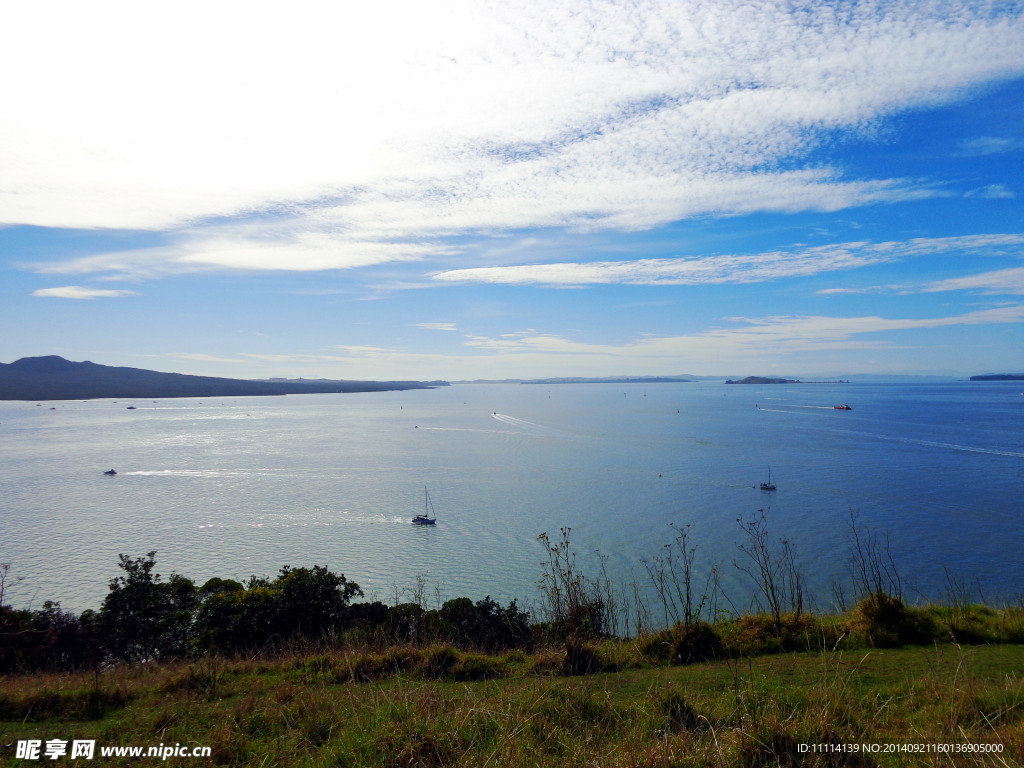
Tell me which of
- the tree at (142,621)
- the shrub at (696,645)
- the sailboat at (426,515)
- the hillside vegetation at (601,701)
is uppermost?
the hillside vegetation at (601,701)

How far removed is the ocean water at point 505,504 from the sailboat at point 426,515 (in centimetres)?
53

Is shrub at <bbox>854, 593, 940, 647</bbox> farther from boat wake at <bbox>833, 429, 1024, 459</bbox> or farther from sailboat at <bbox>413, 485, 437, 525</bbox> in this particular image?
boat wake at <bbox>833, 429, 1024, 459</bbox>

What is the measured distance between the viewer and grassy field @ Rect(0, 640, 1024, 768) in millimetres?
4297

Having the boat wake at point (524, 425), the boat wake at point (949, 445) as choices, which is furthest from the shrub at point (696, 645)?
the boat wake at point (524, 425)

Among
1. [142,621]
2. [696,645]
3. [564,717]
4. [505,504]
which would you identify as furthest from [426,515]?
[564,717]

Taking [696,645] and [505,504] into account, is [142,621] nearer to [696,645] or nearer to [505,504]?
[696,645]

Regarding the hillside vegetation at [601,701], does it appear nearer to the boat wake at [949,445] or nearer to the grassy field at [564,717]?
the grassy field at [564,717]

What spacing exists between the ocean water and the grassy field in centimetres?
770

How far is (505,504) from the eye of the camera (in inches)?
1559

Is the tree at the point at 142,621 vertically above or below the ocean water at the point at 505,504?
above

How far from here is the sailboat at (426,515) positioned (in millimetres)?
35281

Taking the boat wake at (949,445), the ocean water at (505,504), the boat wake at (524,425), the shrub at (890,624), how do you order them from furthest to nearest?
the boat wake at (524,425)
the boat wake at (949,445)
the ocean water at (505,504)
the shrub at (890,624)

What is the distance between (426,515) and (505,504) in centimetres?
597

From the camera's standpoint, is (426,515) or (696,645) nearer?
(696,645)
